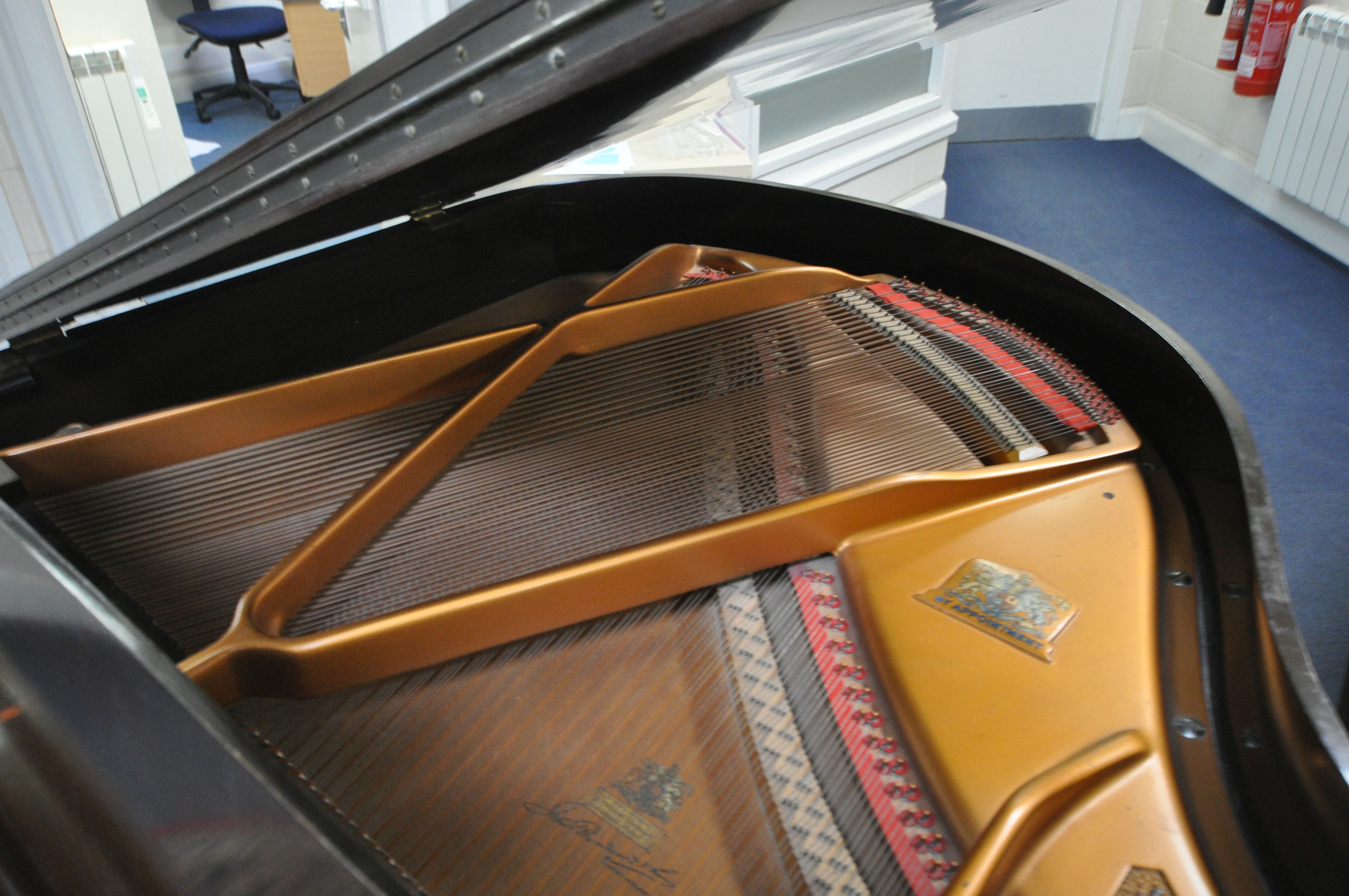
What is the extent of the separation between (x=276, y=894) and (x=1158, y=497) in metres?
1.08

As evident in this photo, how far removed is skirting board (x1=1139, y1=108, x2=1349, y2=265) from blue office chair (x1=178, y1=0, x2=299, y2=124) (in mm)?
5463

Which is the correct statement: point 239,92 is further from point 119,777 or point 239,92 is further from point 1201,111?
point 119,777

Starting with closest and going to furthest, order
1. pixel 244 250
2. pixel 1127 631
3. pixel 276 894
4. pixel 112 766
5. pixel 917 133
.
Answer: pixel 276 894, pixel 112 766, pixel 1127 631, pixel 244 250, pixel 917 133

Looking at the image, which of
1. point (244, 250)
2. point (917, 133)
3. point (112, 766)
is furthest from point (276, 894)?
point (917, 133)

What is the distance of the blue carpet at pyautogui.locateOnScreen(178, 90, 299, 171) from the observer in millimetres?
5656

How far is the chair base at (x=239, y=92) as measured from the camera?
6016 mm

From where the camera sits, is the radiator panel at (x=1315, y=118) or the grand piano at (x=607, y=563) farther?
the radiator panel at (x=1315, y=118)

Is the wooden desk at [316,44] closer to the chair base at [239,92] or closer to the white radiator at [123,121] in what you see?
the chair base at [239,92]

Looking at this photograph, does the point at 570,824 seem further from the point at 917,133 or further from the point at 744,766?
the point at 917,133

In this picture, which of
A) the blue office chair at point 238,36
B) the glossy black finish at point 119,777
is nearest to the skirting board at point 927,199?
the glossy black finish at point 119,777

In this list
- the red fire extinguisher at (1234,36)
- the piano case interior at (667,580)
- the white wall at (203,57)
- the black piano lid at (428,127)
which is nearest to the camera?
the black piano lid at (428,127)

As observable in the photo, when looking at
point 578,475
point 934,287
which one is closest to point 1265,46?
point 934,287

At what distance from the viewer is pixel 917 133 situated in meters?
3.84

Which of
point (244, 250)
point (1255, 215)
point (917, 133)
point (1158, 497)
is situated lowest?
point (1255, 215)
